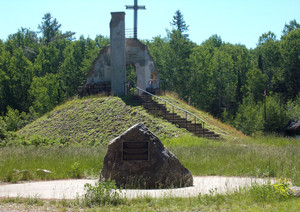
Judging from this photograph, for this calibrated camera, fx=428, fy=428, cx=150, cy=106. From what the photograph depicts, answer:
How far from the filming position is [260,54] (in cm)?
6644

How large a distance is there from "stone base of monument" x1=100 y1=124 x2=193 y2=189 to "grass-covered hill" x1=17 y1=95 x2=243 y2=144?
13276 mm

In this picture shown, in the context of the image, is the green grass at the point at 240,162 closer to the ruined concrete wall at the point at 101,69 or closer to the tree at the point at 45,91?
the ruined concrete wall at the point at 101,69

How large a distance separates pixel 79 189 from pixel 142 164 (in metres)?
1.83

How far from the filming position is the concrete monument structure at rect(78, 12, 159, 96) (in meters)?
33.4

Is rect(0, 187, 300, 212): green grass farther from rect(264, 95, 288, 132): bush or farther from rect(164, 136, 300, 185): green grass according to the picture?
rect(264, 95, 288, 132): bush

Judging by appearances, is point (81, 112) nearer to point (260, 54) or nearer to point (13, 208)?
point (13, 208)

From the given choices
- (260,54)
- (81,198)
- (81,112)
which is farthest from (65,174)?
(260,54)

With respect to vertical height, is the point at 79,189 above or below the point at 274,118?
below

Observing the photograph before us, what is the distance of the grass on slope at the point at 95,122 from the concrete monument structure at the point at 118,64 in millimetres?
1596

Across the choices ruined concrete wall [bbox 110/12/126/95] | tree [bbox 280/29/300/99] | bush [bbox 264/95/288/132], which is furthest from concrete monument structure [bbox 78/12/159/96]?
tree [bbox 280/29/300/99]

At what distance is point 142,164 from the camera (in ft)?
38.3

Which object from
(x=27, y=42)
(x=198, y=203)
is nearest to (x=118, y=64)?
(x=198, y=203)

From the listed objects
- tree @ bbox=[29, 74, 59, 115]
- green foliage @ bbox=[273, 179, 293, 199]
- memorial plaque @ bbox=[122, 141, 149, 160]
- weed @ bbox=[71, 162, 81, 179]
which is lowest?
weed @ bbox=[71, 162, 81, 179]

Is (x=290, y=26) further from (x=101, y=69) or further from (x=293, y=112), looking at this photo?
(x=101, y=69)
